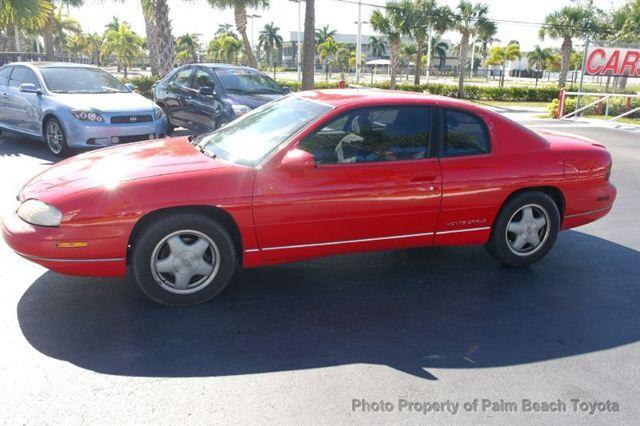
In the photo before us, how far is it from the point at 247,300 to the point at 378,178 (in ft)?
4.43

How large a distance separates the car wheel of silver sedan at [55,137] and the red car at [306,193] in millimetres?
4709

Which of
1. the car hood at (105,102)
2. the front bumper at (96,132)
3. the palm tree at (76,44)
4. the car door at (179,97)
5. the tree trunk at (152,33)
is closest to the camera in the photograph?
the front bumper at (96,132)

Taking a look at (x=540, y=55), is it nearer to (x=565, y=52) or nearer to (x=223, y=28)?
(x=565, y=52)

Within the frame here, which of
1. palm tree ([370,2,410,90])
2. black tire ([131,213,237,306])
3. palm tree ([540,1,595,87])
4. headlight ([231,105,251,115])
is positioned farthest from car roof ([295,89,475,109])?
palm tree ([540,1,595,87])

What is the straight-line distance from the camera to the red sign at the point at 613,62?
19172 millimetres

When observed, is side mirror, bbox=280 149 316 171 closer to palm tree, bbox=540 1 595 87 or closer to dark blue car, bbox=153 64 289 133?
dark blue car, bbox=153 64 289 133

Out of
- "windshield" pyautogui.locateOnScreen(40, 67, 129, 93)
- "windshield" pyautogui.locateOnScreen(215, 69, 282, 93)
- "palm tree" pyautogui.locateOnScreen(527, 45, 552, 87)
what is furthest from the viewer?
"palm tree" pyautogui.locateOnScreen(527, 45, 552, 87)

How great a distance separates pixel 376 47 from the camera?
85.6 metres

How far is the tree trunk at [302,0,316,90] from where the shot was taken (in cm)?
1838

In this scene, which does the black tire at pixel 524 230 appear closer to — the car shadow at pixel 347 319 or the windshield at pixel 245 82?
the car shadow at pixel 347 319

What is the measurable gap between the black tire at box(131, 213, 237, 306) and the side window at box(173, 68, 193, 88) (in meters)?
7.79

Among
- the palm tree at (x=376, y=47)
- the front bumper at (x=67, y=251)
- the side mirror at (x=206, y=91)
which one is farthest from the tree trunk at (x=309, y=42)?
the palm tree at (x=376, y=47)

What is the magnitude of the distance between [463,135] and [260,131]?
1.68m

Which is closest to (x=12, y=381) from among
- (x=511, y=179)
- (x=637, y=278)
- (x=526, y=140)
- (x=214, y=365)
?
(x=214, y=365)
